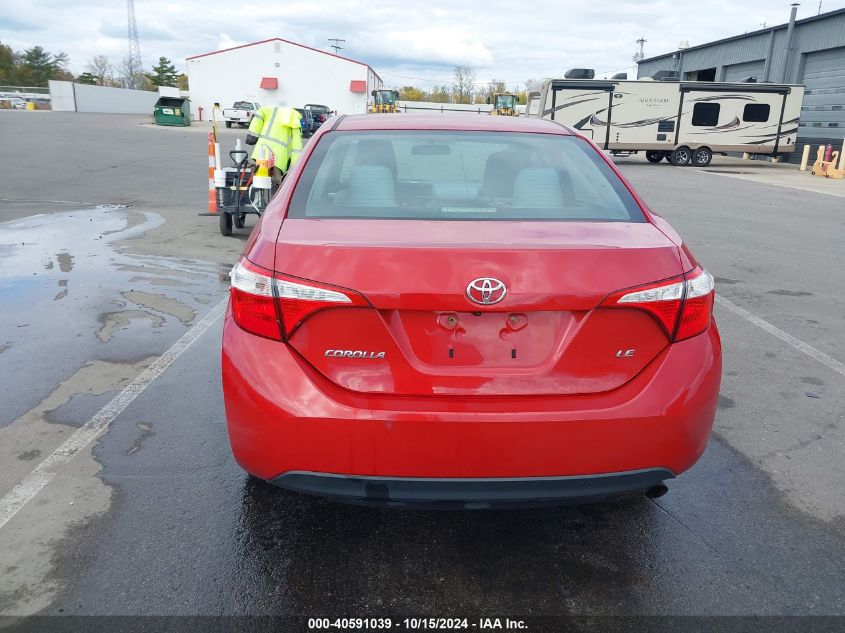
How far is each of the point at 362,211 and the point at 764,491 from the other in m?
2.33

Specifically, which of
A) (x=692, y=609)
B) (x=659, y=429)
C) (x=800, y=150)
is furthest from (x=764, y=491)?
(x=800, y=150)

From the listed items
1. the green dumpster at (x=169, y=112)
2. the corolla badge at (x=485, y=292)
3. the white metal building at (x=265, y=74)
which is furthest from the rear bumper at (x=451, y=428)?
the white metal building at (x=265, y=74)

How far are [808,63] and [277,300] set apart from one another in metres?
36.5

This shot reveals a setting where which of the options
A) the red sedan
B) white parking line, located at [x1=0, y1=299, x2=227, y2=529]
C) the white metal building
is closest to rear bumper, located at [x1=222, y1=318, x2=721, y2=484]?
the red sedan

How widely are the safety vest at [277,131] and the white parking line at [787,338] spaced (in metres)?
5.89

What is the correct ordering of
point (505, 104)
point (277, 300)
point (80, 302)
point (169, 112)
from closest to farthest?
point (277, 300), point (80, 302), point (505, 104), point (169, 112)

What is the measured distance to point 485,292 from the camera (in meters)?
2.25

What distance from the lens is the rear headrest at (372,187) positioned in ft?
9.27

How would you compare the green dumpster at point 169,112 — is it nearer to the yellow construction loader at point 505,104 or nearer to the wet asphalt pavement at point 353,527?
the yellow construction loader at point 505,104

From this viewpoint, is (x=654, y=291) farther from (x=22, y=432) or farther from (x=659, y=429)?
(x=22, y=432)

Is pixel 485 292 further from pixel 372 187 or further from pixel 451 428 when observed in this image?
pixel 372 187

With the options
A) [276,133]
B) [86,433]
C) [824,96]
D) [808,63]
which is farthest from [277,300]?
[808,63]

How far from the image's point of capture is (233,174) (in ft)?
31.3

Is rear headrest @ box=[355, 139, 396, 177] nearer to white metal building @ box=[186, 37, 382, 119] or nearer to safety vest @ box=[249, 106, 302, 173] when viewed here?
safety vest @ box=[249, 106, 302, 173]
